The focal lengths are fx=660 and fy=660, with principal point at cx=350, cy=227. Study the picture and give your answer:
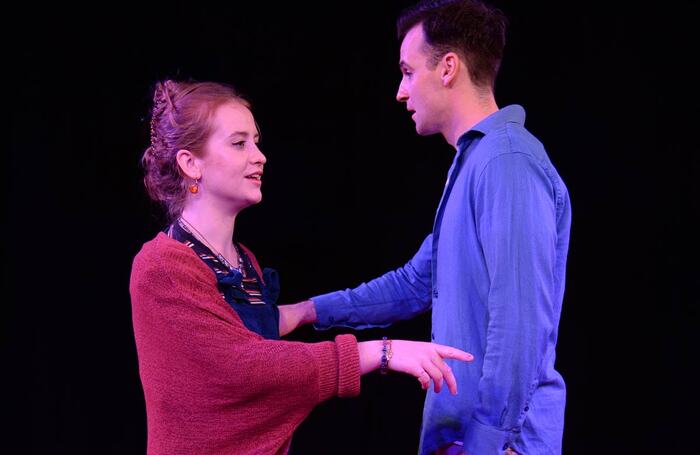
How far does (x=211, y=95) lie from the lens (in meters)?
1.43

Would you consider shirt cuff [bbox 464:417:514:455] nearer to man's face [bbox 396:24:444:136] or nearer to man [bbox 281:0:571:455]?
man [bbox 281:0:571:455]

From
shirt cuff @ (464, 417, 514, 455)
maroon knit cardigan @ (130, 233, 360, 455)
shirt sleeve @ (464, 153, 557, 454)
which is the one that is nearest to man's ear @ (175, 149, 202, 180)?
maroon knit cardigan @ (130, 233, 360, 455)

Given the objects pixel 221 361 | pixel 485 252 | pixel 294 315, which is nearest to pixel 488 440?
pixel 485 252

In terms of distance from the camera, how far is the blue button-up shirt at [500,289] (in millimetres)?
1126

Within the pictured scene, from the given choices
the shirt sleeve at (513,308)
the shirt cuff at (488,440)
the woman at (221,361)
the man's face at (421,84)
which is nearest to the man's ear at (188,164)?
the woman at (221,361)

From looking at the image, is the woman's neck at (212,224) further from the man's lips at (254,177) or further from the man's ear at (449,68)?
the man's ear at (449,68)

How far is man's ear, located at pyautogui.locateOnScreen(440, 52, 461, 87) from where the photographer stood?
4.75 feet

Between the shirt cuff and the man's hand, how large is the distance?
1.73ft

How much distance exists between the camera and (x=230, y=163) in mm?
1378

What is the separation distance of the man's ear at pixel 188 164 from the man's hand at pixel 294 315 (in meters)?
0.37

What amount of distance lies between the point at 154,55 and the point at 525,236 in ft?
5.55

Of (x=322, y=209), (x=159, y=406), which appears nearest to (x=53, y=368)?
(x=322, y=209)

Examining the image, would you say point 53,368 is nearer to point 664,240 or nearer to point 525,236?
point 525,236

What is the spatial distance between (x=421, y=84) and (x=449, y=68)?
7cm
